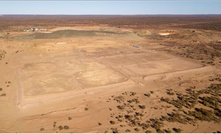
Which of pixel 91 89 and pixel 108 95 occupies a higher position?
pixel 91 89

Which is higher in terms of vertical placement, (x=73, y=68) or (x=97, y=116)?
(x=73, y=68)

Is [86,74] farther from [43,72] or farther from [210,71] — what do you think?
→ [210,71]

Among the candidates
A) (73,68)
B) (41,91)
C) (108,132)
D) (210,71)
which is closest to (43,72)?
(73,68)

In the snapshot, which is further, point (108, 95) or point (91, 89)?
point (91, 89)

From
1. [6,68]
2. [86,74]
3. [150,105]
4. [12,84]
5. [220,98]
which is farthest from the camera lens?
[6,68]

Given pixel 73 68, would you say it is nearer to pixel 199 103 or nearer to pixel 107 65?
pixel 107 65

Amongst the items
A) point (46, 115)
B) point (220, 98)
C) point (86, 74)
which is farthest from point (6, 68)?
point (220, 98)

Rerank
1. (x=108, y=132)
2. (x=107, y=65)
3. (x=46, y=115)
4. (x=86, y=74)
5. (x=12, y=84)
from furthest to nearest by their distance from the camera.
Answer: (x=107, y=65)
(x=86, y=74)
(x=12, y=84)
(x=46, y=115)
(x=108, y=132)

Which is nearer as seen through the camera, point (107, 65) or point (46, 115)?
point (46, 115)
